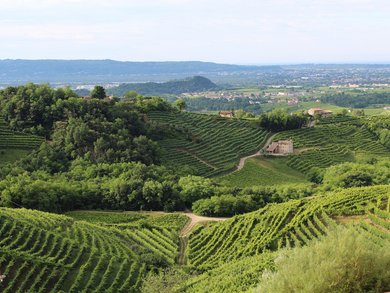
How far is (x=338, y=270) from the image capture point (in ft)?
49.2

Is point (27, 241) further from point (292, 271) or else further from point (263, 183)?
point (263, 183)

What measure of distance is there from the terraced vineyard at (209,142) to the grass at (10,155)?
1955 centimetres

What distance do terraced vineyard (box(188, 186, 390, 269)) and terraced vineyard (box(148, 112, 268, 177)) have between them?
86.2 feet

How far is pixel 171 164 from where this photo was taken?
64.3 m

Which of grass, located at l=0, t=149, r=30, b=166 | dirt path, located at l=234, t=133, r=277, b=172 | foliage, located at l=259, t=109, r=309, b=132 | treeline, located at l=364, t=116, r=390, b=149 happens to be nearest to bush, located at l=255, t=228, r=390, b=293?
grass, located at l=0, t=149, r=30, b=166

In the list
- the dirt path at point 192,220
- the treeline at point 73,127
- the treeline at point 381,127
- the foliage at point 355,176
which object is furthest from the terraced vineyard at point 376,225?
the treeline at point 381,127

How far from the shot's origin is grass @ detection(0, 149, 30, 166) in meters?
58.4

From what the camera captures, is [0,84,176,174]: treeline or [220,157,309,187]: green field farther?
[220,157,309,187]: green field

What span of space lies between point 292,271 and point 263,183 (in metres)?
47.7

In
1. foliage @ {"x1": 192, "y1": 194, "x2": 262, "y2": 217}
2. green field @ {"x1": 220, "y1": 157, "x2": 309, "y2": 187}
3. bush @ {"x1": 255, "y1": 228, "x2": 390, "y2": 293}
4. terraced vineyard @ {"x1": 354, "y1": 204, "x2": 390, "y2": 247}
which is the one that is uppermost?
bush @ {"x1": 255, "y1": 228, "x2": 390, "y2": 293}

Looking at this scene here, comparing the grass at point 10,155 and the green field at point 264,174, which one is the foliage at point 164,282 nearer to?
the green field at point 264,174

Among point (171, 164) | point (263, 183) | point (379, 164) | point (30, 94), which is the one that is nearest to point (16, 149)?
point (30, 94)

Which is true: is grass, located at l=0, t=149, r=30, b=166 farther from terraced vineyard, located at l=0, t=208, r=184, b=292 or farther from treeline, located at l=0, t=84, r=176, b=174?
terraced vineyard, located at l=0, t=208, r=184, b=292

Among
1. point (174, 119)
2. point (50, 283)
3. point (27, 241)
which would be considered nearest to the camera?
point (50, 283)
